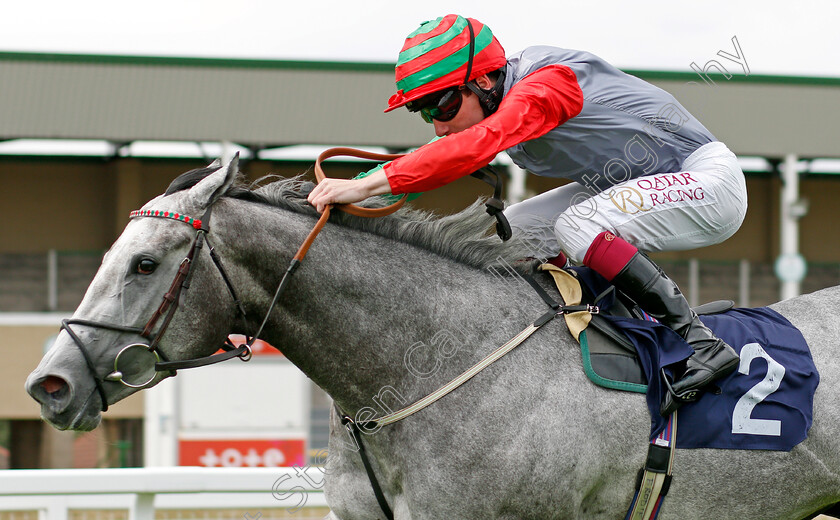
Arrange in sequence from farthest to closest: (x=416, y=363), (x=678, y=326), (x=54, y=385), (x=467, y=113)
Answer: (x=467, y=113) → (x=678, y=326) → (x=416, y=363) → (x=54, y=385)

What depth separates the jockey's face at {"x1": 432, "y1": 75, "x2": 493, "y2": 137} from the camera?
2658mm

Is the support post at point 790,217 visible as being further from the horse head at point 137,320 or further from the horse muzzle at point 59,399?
the horse muzzle at point 59,399

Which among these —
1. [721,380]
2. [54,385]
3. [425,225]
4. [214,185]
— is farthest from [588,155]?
[54,385]

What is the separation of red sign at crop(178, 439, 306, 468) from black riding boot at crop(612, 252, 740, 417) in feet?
18.2

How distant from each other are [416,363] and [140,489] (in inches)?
72.5

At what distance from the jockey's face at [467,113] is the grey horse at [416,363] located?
1.00 feet

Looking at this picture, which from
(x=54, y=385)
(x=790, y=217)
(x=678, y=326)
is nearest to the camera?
(x=54, y=385)

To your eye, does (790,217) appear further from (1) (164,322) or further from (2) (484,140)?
(1) (164,322)

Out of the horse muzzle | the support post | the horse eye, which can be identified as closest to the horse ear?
the horse eye

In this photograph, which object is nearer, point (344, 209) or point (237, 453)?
point (344, 209)

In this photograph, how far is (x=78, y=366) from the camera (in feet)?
7.02

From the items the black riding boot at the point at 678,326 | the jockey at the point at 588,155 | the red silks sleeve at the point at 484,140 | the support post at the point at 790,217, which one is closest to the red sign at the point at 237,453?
the jockey at the point at 588,155

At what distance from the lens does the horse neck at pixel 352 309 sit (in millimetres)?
2389

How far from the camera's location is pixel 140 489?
3.64 m
